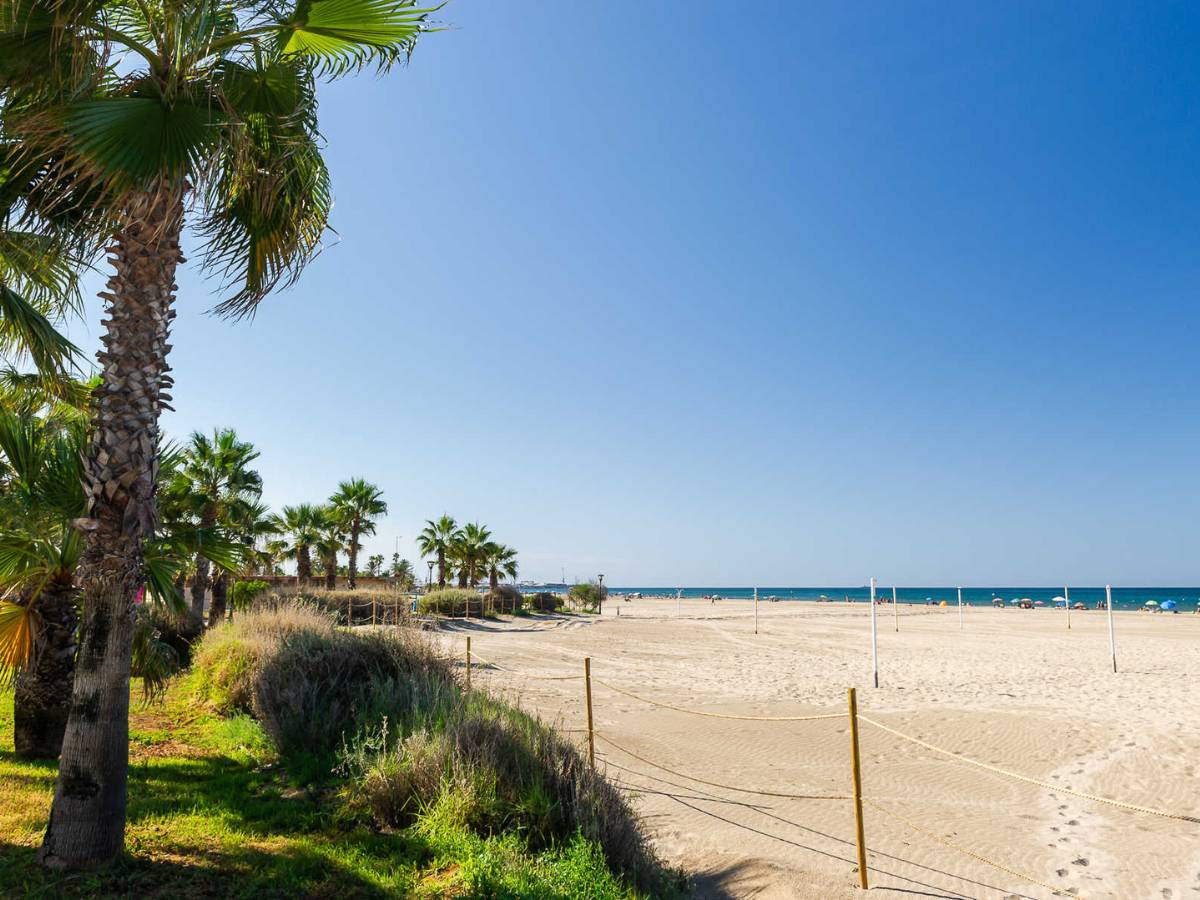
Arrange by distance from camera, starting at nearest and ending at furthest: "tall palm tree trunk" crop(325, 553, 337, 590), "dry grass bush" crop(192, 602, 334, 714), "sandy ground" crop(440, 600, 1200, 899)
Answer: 1. "sandy ground" crop(440, 600, 1200, 899)
2. "dry grass bush" crop(192, 602, 334, 714)
3. "tall palm tree trunk" crop(325, 553, 337, 590)

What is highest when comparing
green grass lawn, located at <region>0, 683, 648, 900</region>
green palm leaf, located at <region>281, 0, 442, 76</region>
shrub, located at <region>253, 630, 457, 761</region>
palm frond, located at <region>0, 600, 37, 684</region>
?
green palm leaf, located at <region>281, 0, 442, 76</region>

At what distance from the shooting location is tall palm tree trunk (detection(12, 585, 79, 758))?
705cm

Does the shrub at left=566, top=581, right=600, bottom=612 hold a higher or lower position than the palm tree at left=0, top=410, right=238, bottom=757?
lower

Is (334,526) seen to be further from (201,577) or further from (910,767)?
(910,767)

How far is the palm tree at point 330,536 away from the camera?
3534 cm

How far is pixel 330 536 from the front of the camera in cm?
3731

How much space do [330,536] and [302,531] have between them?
2776 millimetres

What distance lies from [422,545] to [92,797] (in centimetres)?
4345

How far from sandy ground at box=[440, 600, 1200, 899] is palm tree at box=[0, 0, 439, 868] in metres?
4.55

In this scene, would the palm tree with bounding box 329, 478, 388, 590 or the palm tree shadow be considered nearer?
the palm tree shadow

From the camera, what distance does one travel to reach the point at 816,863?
232 inches

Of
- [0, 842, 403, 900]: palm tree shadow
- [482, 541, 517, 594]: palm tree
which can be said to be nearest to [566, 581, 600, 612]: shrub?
[482, 541, 517, 594]: palm tree

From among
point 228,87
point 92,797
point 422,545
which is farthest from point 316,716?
point 422,545

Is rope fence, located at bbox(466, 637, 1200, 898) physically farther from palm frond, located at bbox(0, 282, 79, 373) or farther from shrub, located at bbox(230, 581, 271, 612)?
shrub, located at bbox(230, 581, 271, 612)
